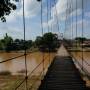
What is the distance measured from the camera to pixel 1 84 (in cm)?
1482

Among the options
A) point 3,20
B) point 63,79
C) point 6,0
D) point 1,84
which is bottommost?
point 1,84

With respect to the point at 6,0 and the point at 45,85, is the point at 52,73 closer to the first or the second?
the point at 45,85

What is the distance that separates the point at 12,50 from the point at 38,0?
42157 mm

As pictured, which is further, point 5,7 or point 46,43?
point 46,43

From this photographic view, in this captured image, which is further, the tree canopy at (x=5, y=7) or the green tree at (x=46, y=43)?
the green tree at (x=46, y=43)

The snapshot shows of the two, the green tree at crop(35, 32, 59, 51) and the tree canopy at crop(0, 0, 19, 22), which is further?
the green tree at crop(35, 32, 59, 51)

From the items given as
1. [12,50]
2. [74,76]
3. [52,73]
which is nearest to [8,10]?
[52,73]

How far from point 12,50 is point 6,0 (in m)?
41.3

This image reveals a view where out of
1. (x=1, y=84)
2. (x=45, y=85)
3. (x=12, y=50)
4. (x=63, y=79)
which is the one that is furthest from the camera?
(x=12, y=50)

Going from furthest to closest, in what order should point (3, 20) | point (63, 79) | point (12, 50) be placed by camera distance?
point (12, 50) < point (3, 20) < point (63, 79)

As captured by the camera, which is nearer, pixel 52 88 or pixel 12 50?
pixel 52 88

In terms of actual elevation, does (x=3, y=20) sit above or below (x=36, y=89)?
above

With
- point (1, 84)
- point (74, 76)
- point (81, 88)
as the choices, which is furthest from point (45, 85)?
point (1, 84)

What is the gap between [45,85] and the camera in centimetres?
818
